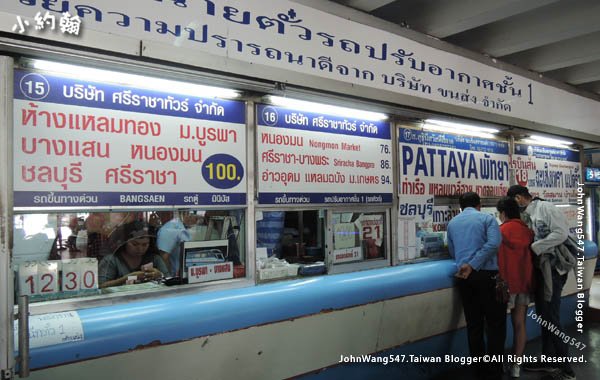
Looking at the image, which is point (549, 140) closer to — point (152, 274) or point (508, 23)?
point (508, 23)

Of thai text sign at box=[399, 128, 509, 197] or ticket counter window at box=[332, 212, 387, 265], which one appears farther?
thai text sign at box=[399, 128, 509, 197]

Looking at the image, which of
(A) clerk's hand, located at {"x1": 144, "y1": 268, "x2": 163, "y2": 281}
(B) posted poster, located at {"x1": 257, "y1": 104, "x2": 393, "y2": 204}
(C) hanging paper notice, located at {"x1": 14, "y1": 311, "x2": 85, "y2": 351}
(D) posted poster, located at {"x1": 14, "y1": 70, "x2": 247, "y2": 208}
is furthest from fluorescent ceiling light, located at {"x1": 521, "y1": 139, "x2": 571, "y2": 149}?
(C) hanging paper notice, located at {"x1": 14, "y1": 311, "x2": 85, "y2": 351}

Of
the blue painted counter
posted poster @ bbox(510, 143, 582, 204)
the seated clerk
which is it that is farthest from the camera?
posted poster @ bbox(510, 143, 582, 204)

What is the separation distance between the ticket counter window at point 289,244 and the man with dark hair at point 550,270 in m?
2.23

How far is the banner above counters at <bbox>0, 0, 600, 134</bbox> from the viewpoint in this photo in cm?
245

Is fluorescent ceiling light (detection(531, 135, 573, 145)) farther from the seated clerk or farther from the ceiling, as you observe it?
the seated clerk

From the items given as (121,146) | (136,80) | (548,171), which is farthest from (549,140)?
(121,146)

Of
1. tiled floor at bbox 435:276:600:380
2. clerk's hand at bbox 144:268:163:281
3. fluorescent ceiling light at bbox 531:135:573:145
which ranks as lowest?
tiled floor at bbox 435:276:600:380

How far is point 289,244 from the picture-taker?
3.70m

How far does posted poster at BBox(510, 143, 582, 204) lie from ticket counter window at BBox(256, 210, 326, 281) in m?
3.34

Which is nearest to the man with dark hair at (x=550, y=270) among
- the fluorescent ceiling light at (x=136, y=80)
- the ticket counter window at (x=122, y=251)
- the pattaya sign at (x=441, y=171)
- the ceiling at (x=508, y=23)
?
the pattaya sign at (x=441, y=171)

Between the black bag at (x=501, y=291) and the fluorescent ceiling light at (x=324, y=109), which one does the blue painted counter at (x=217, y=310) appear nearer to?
the black bag at (x=501, y=291)

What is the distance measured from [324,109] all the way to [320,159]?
1.46ft

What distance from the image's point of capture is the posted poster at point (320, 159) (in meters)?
3.32
